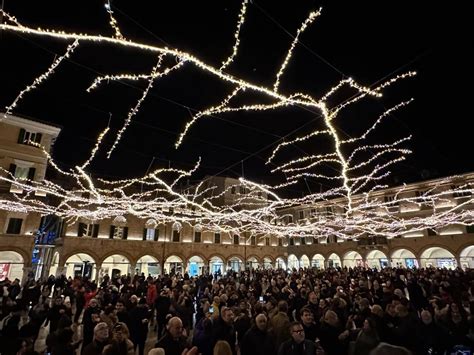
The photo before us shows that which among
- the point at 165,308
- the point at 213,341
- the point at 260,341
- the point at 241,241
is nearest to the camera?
the point at 260,341

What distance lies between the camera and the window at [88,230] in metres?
19.6

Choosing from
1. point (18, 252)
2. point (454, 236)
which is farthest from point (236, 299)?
point (454, 236)

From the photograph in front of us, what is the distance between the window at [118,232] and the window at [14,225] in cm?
650

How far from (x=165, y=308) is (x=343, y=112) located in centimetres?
786

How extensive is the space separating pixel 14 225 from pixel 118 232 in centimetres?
721

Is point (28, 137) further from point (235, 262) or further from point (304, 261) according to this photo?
point (304, 261)

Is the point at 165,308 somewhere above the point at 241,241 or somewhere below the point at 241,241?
below

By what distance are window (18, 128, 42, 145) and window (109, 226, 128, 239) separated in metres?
8.10

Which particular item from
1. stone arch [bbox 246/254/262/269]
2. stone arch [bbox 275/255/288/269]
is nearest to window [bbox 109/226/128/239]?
stone arch [bbox 246/254/262/269]

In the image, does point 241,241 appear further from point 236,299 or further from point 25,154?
point 236,299

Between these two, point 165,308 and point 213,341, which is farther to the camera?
point 165,308

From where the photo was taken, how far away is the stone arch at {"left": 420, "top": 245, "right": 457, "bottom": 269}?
2031cm

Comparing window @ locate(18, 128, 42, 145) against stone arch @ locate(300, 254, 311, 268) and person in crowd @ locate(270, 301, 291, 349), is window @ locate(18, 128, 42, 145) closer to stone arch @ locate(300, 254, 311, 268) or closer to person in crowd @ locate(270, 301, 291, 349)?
person in crowd @ locate(270, 301, 291, 349)

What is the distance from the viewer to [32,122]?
54.3 ft
